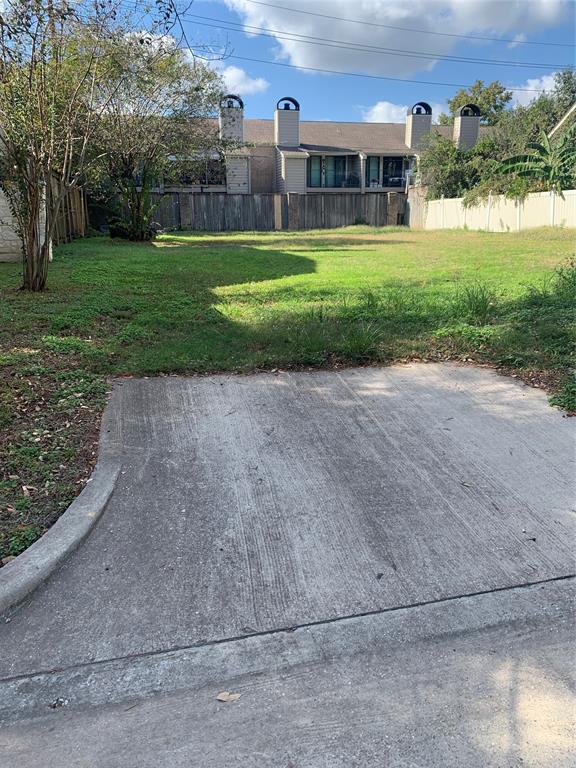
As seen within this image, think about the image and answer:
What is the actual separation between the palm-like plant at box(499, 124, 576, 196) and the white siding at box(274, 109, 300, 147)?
13.7m

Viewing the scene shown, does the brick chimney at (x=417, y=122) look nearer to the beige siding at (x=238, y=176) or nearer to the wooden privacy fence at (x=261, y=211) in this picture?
the wooden privacy fence at (x=261, y=211)

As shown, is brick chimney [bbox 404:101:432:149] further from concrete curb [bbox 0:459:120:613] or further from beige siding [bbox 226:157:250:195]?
concrete curb [bbox 0:459:120:613]

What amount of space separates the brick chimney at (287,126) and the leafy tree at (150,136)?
435 inches

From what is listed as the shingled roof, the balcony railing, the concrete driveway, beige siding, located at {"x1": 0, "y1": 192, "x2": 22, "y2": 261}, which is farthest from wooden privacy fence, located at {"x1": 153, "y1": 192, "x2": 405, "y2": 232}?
the concrete driveway

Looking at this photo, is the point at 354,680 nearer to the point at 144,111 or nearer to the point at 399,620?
the point at 399,620

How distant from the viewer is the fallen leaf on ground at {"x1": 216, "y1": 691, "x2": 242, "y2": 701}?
2002mm

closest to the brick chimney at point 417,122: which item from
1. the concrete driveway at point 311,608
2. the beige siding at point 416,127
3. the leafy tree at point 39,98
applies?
the beige siding at point 416,127

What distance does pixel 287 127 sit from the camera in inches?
1332

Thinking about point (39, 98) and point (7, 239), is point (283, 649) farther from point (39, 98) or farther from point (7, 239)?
point (7, 239)

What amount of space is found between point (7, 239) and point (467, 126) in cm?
2879

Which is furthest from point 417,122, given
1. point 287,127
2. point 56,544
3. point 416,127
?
point 56,544

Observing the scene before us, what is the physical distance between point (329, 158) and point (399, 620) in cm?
3554

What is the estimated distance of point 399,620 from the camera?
2.35 metres

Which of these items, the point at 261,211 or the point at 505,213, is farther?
the point at 261,211
